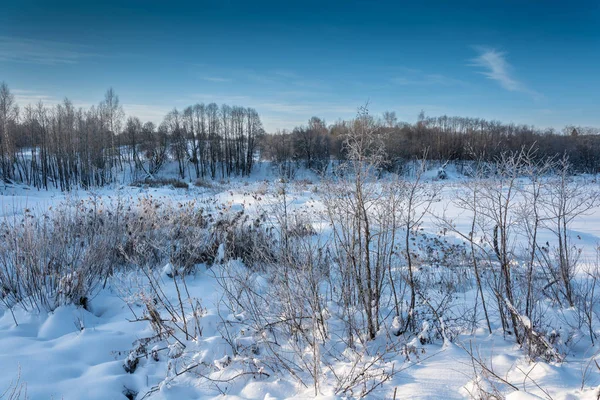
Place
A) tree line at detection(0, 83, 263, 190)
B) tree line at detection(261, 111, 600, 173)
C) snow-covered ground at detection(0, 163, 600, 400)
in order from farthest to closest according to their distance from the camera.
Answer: tree line at detection(261, 111, 600, 173) → tree line at detection(0, 83, 263, 190) → snow-covered ground at detection(0, 163, 600, 400)

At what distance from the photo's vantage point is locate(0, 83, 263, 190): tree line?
30483 mm

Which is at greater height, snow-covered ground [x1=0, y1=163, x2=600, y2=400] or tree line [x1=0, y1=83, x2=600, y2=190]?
tree line [x1=0, y1=83, x2=600, y2=190]

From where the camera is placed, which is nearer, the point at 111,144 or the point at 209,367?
the point at 209,367

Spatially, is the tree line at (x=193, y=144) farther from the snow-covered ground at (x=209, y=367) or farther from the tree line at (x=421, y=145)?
the snow-covered ground at (x=209, y=367)

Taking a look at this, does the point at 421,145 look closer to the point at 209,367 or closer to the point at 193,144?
the point at 193,144

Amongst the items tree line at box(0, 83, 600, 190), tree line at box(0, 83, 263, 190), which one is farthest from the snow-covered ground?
tree line at box(0, 83, 600, 190)

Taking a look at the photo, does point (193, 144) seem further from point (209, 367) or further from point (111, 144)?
point (209, 367)

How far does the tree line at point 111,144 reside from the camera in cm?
3048

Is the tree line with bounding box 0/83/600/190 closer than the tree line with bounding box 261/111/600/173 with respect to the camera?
Yes

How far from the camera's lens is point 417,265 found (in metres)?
6.99

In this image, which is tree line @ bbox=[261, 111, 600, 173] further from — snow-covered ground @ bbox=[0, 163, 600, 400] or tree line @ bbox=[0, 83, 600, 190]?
snow-covered ground @ bbox=[0, 163, 600, 400]

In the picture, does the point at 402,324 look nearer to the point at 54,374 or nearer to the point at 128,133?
the point at 54,374

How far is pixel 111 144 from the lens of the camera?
38188mm

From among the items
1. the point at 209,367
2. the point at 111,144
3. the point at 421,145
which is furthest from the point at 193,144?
the point at 209,367
